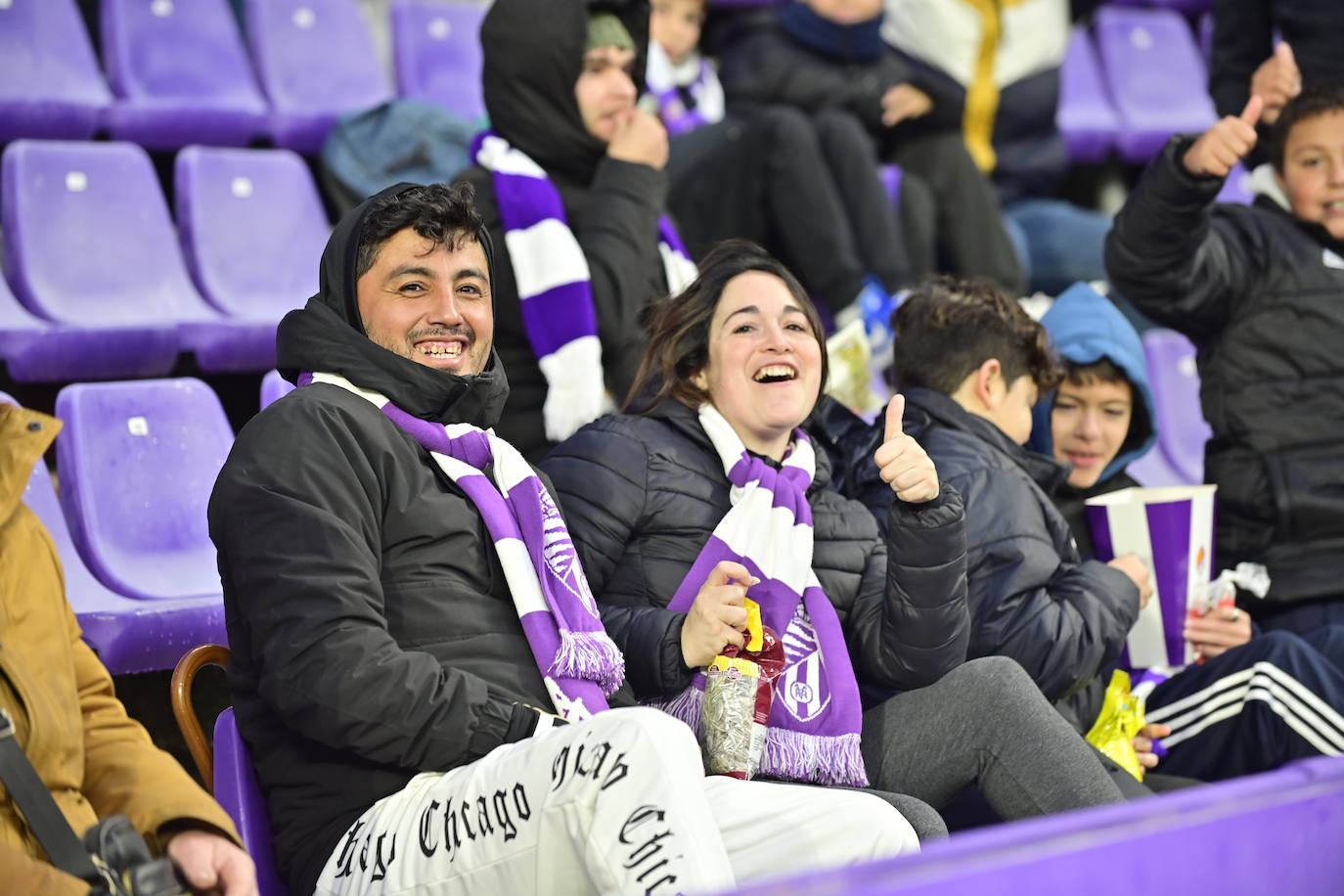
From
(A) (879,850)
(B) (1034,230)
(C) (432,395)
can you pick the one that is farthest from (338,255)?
(B) (1034,230)

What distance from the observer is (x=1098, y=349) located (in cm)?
348

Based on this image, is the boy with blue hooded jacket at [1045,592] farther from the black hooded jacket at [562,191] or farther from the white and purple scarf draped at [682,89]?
the white and purple scarf draped at [682,89]

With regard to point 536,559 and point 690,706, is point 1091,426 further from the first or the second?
point 536,559

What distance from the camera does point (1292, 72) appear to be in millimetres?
3721

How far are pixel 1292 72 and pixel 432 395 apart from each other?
2332 millimetres

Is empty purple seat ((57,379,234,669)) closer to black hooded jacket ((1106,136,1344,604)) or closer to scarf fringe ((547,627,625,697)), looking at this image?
scarf fringe ((547,627,625,697))

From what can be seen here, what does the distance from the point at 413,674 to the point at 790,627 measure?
76 cm

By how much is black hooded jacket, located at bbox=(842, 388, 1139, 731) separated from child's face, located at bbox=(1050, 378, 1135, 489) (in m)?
0.45

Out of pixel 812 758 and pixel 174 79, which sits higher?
pixel 174 79

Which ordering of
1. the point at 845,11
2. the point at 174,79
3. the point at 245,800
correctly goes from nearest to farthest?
the point at 245,800 → the point at 174,79 → the point at 845,11

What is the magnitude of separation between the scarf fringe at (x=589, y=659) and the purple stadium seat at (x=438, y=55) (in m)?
3.07

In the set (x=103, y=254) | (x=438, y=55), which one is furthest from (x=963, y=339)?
(x=438, y=55)

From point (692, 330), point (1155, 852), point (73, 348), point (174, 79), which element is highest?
point (174, 79)

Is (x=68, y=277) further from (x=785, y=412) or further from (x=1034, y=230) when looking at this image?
(x=1034, y=230)
